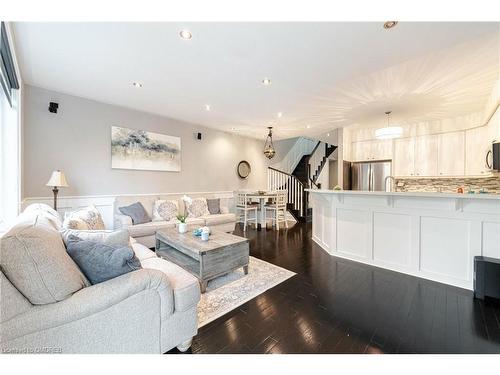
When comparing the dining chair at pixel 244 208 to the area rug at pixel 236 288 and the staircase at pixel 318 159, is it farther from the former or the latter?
the staircase at pixel 318 159

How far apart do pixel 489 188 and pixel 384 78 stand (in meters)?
3.75

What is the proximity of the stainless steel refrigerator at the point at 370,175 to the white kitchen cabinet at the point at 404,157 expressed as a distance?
0.62 ft

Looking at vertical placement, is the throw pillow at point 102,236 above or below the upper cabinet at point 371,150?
below

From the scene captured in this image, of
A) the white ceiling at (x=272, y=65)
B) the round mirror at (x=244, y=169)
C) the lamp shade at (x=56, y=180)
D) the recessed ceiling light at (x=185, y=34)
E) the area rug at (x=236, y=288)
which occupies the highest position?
the white ceiling at (x=272, y=65)

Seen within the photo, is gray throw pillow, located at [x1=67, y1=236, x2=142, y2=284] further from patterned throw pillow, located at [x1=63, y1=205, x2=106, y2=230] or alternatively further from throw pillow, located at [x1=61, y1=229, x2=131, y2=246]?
patterned throw pillow, located at [x1=63, y1=205, x2=106, y2=230]

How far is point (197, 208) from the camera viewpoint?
478cm

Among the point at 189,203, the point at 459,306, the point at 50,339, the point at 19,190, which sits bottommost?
the point at 459,306

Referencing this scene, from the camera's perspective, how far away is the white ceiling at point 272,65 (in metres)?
2.02

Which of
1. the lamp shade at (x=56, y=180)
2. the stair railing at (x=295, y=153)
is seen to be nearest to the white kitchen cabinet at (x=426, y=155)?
the stair railing at (x=295, y=153)

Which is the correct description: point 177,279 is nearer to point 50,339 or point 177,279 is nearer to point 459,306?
point 50,339

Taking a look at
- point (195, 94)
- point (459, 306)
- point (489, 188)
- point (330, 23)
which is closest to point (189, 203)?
point (195, 94)

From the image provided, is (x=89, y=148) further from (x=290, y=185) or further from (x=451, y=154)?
(x=451, y=154)

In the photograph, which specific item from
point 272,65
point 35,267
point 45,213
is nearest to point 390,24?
point 272,65
